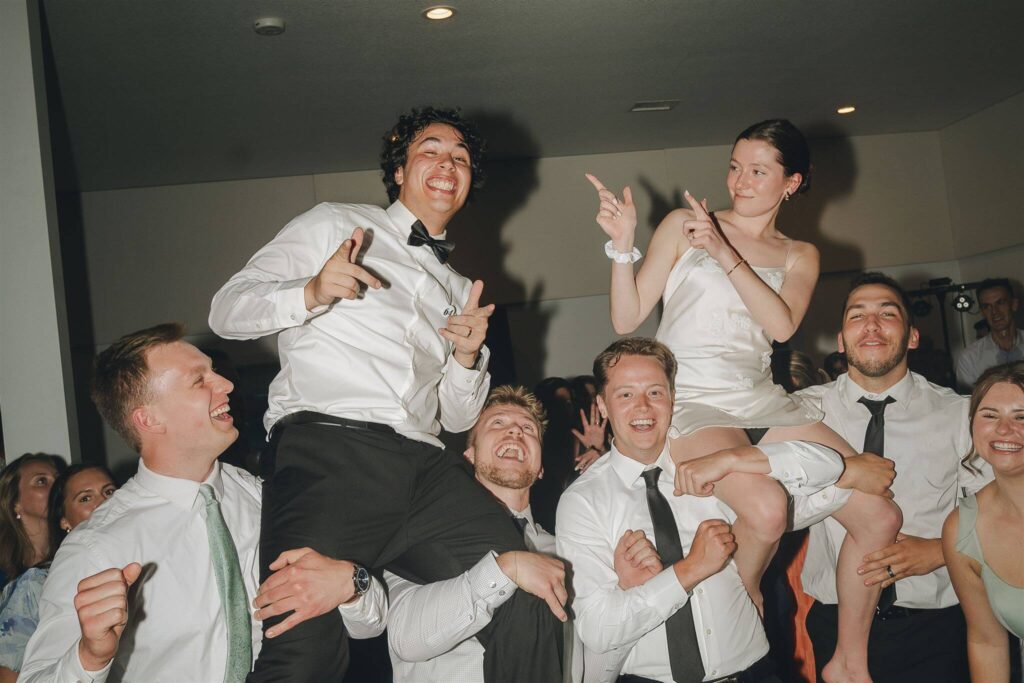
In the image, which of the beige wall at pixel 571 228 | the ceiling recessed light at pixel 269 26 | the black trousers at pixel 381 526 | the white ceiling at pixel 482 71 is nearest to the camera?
the black trousers at pixel 381 526

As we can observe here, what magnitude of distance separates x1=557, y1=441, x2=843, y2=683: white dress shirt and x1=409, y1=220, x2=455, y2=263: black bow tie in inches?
34.8

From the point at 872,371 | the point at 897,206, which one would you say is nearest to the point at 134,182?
the point at 872,371

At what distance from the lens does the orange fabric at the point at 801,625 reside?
12.5ft

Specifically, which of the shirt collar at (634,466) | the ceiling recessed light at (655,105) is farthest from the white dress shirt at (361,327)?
the ceiling recessed light at (655,105)

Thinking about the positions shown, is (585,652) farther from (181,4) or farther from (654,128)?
(654,128)

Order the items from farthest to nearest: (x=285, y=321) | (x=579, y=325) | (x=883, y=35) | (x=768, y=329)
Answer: (x=579, y=325) → (x=883, y=35) → (x=768, y=329) → (x=285, y=321)

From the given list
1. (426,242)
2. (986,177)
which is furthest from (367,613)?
(986,177)

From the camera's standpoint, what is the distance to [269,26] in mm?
4520

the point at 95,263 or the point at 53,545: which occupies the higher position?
the point at 95,263

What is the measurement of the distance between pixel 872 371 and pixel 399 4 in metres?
2.85

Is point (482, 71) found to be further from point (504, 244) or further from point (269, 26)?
point (504, 244)

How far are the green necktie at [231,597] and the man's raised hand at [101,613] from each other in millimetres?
361

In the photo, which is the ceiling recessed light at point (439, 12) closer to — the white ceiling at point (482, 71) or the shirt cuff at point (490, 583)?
the white ceiling at point (482, 71)

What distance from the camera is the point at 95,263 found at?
276 inches
